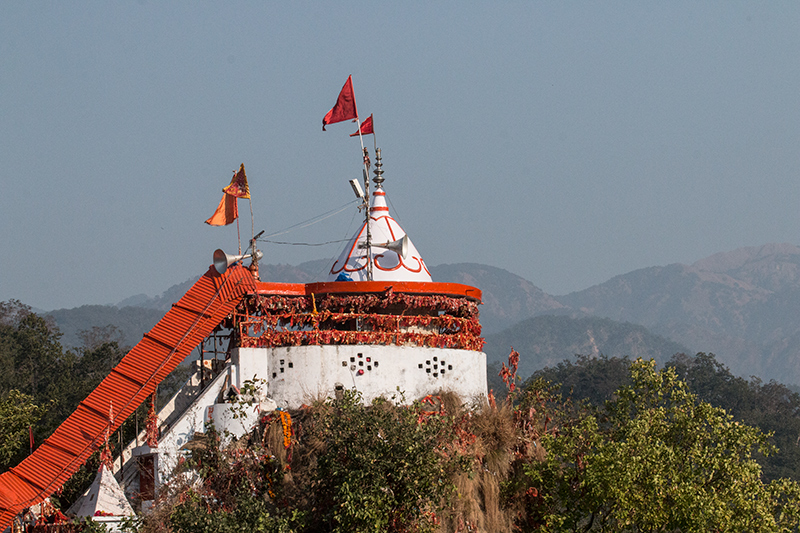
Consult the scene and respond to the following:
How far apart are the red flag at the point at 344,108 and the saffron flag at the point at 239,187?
8.70ft

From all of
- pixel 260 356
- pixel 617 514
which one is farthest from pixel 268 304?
pixel 617 514

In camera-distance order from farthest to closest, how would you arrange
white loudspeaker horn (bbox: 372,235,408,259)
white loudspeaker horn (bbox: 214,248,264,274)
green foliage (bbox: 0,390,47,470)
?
green foliage (bbox: 0,390,47,470)
white loudspeaker horn (bbox: 372,235,408,259)
white loudspeaker horn (bbox: 214,248,264,274)

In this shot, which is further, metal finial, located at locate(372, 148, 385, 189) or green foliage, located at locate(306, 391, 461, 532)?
metal finial, located at locate(372, 148, 385, 189)

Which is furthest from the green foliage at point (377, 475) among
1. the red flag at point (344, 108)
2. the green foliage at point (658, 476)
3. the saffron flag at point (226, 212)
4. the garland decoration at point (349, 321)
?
the red flag at point (344, 108)

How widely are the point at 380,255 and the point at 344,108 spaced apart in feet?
13.7

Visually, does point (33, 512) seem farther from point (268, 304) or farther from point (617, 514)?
point (617, 514)

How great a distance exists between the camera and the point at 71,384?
53.4 m

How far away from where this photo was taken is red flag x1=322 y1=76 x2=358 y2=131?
87.7 feet

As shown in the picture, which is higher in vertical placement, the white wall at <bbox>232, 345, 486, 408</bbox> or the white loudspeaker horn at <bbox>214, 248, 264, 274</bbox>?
the white loudspeaker horn at <bbox>214, 248, 264, 274</bbox>

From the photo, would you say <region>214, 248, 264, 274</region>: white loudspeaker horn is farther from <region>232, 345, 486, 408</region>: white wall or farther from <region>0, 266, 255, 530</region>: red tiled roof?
<region>232, 345, 486, 408</region>: white wall

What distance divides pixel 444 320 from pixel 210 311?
18.4 feet

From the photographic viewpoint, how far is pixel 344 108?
26.8m

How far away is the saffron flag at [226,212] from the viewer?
2545 cm

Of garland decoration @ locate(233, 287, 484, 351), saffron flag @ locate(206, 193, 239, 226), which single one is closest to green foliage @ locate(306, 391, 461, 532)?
garland decoration @ locate(233, 287, 484, 351)
